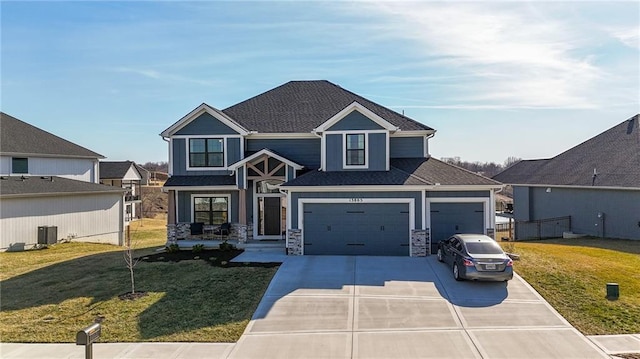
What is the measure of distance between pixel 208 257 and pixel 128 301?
5379 millimetres

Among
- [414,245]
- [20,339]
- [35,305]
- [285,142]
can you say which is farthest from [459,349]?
[285,142]

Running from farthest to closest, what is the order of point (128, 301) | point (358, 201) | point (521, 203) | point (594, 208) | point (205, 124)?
point (521, 203) → point (594, 208) → point (205, 124) → point (358, 201) → point (128, 301)

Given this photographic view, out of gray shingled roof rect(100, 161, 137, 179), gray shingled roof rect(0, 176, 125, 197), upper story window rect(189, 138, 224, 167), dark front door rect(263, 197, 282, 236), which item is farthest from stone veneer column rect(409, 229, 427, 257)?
gray shingled roof rect(100, 161, 137, 179)

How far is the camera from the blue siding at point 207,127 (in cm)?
1997

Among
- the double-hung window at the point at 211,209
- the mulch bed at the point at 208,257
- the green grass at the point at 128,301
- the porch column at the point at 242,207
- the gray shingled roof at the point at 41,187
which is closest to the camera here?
the green grass at the point at 128,301

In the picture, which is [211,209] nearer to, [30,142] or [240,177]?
[240,177]

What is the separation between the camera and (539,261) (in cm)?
1468

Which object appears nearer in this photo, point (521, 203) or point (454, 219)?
point (454, 219)

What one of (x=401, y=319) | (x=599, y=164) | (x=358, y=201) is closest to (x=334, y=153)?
(x=358, y=201)

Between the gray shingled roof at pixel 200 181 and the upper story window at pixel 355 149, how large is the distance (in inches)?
A: 231

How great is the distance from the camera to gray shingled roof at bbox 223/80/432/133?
2059 centimetres

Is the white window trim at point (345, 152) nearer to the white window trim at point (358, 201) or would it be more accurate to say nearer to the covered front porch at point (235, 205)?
the white window trim at point (358, 201)

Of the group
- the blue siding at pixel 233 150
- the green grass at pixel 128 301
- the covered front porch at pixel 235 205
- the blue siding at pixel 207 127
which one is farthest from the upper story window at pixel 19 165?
the blue siding at pixel 233 150

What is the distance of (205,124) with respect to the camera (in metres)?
20.0
